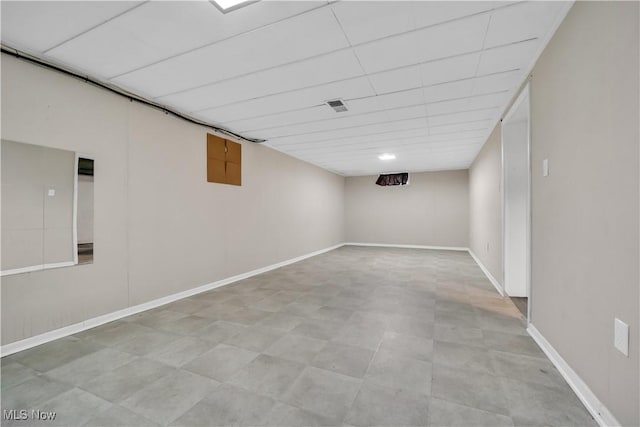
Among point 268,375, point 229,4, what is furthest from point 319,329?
point 229,4

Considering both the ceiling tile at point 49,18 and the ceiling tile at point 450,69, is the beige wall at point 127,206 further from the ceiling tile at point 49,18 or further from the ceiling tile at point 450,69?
the ceiling tile at point 450,69

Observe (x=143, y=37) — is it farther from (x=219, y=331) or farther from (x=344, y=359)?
(x=344, y=359)

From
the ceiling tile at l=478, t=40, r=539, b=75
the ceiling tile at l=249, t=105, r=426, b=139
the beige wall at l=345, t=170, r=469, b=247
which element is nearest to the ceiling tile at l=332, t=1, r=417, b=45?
the ceiling tile at l=478, t=40, r=539, b=75

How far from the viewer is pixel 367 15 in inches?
76.4

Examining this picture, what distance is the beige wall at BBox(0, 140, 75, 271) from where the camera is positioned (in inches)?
90.0

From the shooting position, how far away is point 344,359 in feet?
7.16

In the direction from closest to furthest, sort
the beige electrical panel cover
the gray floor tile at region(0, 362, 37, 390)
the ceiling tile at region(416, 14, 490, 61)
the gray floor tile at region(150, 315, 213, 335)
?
the gray floor tile at region(0, 362, 37, 390), the ceiling tile at region(416, 14, 490, 61), the gray floor tile at region(150, 315, 213, 335), the beige electrical panel cover

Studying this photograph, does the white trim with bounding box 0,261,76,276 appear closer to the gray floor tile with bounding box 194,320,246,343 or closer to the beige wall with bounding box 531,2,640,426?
the gray floor tile with bounding box 194,320,246,343

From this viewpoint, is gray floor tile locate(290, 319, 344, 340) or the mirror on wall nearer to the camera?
the mirror on wall

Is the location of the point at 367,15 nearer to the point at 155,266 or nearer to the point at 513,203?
the point at 513,203

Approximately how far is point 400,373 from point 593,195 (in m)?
1.74

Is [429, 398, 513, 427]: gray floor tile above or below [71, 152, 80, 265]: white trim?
below

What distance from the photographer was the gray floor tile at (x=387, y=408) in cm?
151

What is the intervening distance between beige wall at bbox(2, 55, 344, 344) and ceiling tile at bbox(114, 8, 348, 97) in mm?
606
